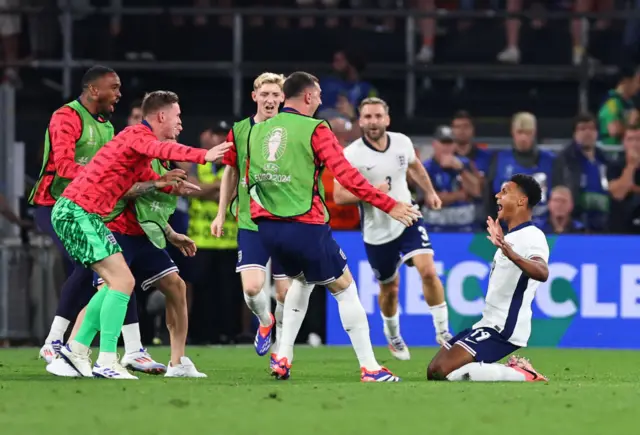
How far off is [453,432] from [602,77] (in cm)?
1366

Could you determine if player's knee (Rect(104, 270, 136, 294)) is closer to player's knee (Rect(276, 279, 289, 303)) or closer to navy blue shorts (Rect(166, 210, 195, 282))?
player's knee (Rect(276, 279, 289, 303))

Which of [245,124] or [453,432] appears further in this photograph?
[245,124]

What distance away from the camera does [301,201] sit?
33.6ft

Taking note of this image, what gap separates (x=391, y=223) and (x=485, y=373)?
3.74m

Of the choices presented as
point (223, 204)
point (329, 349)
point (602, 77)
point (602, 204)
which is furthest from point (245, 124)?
point (602, 77)

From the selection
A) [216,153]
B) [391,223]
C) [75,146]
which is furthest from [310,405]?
[391,223]

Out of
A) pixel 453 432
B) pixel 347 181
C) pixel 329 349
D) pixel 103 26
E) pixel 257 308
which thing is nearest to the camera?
pixel 453 432

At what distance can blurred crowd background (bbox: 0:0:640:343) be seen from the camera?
667 inches

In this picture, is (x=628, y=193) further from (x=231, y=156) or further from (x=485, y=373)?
(x=485, y=373)

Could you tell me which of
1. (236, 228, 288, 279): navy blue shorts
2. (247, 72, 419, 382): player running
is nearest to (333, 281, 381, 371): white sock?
(247, 72, 419, 382): player running

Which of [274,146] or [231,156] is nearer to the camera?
[274,146]

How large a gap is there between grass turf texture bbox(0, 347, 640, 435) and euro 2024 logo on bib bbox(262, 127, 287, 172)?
60.6 inches

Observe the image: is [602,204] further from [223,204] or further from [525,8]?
[223,204]

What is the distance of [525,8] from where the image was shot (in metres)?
20.6
